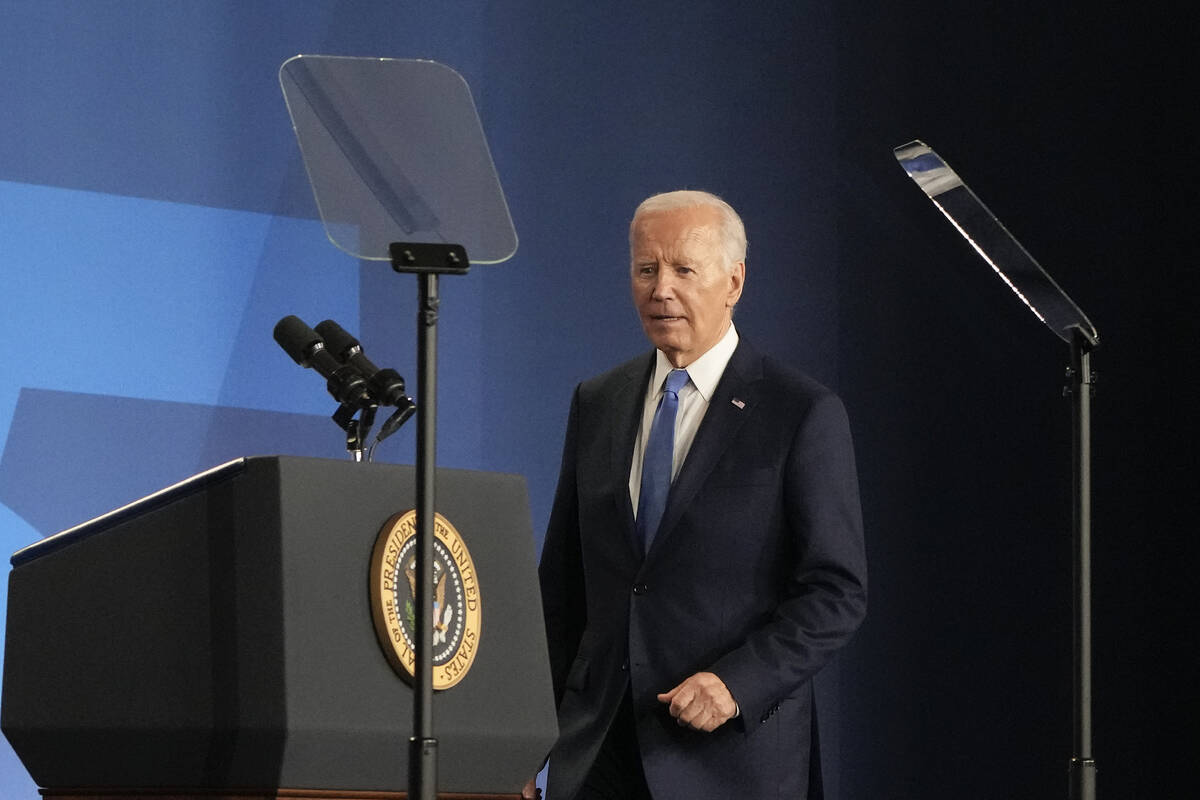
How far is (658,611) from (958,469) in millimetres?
1804

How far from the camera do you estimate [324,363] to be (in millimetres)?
1855

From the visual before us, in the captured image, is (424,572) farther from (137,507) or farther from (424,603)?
(137,507)

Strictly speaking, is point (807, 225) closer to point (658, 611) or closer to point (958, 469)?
point (958, 469)

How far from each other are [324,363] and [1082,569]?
3.89ft

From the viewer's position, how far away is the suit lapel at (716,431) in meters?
2.73

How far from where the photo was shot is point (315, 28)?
3.74m

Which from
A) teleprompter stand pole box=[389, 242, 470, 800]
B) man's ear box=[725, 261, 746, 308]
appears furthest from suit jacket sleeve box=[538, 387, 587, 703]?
teleprompter stand pole box=[389, 242, 470, 800]

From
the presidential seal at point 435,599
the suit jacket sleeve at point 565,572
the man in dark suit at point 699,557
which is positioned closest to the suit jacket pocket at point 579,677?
the man in dark suit at point 699,557

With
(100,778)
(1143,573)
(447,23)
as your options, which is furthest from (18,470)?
(1143,573)

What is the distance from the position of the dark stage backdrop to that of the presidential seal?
1802 millimetres

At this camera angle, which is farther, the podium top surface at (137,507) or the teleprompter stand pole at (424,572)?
the podium top surface at (137,507)

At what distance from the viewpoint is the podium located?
1.61 m

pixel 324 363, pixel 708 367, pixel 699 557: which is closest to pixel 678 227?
pixel 708 367

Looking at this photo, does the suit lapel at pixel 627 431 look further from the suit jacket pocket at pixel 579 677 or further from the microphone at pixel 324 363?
the microphone at pixel 324 363
